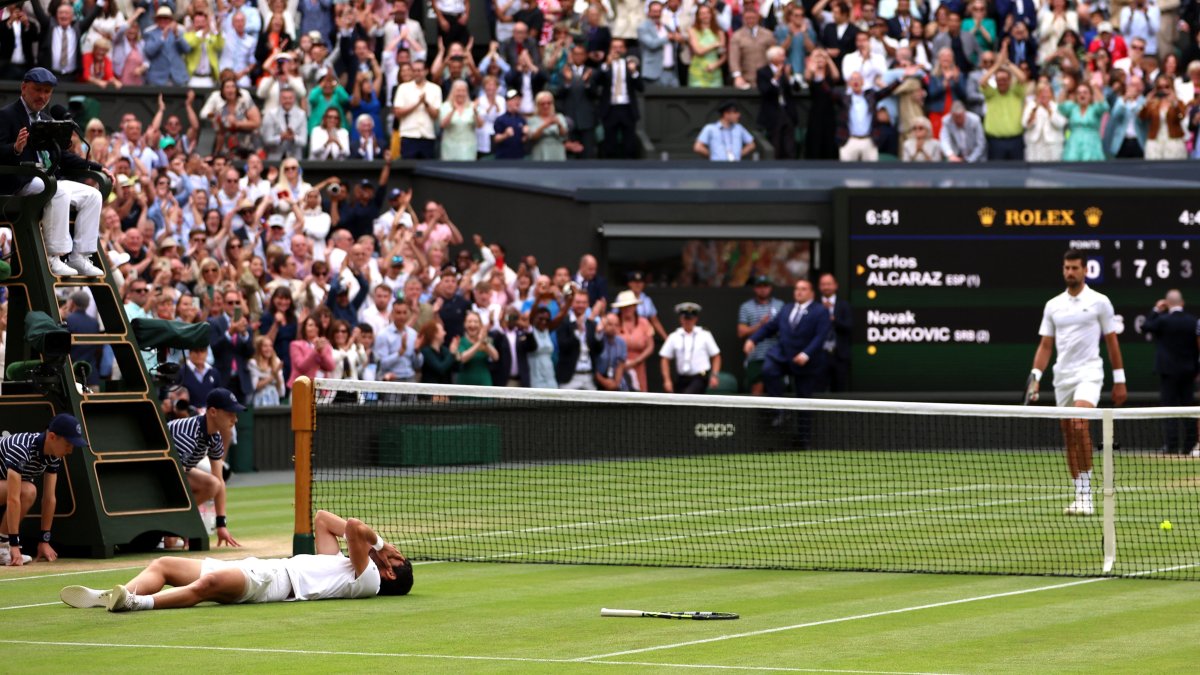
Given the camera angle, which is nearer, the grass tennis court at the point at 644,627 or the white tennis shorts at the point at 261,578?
the grass tennis court at the point at 644,627

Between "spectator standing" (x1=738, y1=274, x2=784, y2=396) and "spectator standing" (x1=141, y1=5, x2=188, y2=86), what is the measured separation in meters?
8.98

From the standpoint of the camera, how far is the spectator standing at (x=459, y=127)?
102 feet

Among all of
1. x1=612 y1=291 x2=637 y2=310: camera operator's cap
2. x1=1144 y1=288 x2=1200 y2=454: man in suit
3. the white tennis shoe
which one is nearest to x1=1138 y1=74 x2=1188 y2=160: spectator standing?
x1=1144 y1=288 x2=1200 y2=454: man in suit

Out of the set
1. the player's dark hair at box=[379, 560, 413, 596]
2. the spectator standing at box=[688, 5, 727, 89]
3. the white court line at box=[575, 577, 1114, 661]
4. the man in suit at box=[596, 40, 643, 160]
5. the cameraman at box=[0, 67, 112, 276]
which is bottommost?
the white court line at box=[575, 577, 1114, 661]

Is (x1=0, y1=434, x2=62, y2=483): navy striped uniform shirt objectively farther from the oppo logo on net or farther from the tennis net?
the oppo logo on net

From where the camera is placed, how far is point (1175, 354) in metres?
28.3

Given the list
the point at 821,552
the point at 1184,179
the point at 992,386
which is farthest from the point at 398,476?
the point at 1184,179

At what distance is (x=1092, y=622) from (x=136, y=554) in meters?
8.34

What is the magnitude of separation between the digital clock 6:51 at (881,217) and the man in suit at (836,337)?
0.97 m

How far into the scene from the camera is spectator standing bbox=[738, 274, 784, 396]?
96.3ft

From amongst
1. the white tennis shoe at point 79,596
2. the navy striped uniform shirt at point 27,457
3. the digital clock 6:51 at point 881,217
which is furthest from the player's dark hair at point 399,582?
the digital clock 6:51 at point 881,217

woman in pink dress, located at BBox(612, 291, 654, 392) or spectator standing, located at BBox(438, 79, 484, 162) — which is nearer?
woman in pink dress, located at BBox(612, 291, 654, 392)

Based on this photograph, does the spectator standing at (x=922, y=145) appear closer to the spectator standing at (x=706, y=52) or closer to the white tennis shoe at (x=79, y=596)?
the spectator standing at (x=706, y=52)

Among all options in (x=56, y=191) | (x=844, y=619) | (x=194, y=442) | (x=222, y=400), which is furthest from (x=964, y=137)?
(x=844, y=619)
